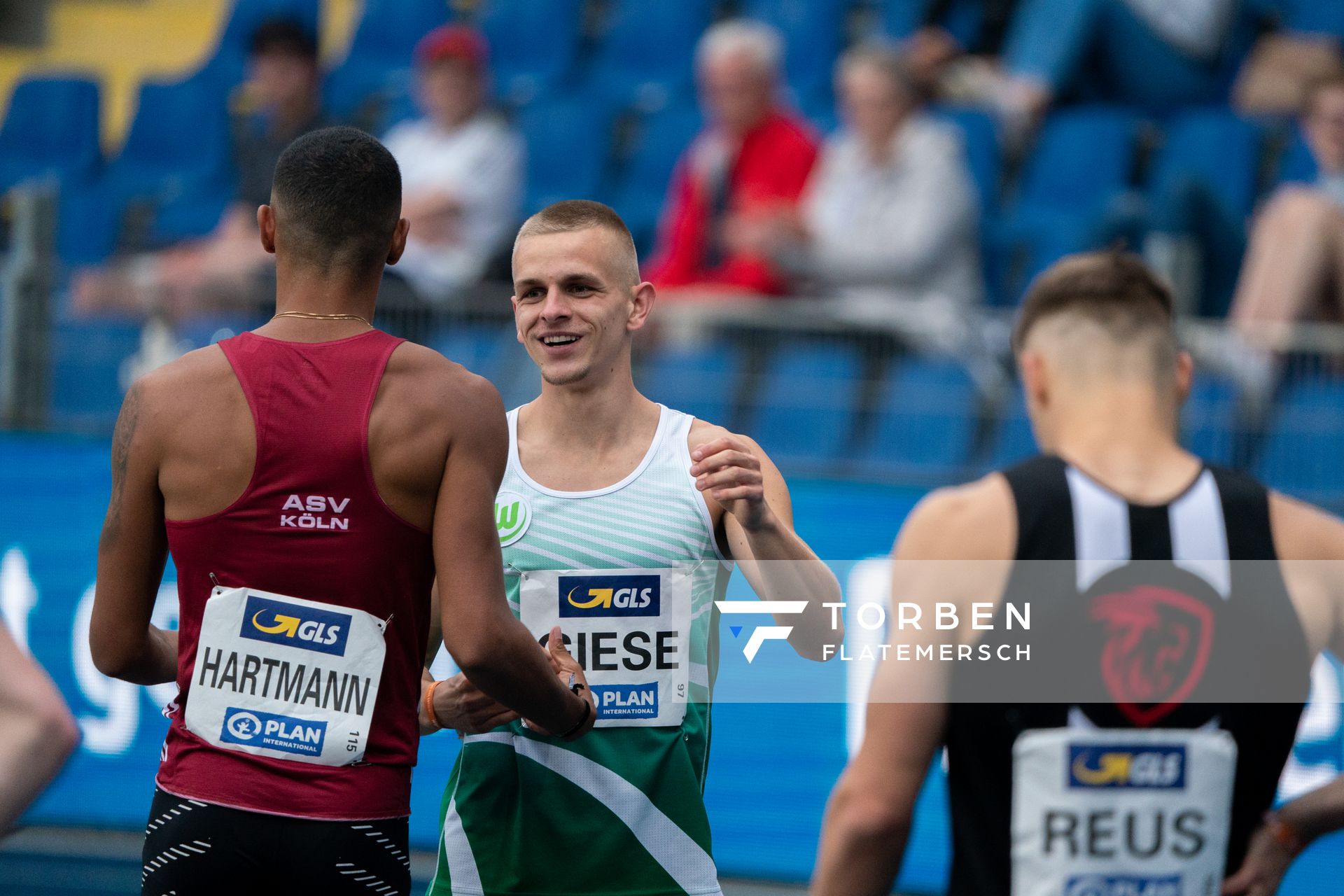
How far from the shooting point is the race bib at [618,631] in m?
3.59

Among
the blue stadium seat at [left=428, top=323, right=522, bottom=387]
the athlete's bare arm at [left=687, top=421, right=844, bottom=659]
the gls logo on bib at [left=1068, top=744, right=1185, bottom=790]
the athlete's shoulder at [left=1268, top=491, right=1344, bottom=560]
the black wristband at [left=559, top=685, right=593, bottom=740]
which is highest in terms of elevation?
the blue stadium seat at [left=428, top=323, right=522, bottom=387]

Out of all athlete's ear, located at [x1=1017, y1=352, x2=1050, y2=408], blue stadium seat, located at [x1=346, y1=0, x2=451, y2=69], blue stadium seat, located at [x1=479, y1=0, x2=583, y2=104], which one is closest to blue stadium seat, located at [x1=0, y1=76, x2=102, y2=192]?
blue stadium seat, located at [x1=346, y1=0, x2=451, y2=69]

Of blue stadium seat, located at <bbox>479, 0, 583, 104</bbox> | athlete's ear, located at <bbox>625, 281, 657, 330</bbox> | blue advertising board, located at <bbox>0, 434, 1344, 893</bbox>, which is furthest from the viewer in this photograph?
blue stadium seat, located at <bbox>479, 0, 583, 104</bbox>

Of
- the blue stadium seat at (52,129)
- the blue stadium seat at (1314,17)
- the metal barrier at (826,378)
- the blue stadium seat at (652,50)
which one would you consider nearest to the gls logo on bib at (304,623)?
the metal barrier at (826,378)

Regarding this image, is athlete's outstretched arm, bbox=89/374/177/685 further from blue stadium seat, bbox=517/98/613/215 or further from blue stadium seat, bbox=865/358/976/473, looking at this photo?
blue stadium seat, bbox=517/98/613/215

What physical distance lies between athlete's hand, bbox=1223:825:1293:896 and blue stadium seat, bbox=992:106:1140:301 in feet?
17.9

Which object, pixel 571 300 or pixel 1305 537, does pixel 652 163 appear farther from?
pixel 1305 537

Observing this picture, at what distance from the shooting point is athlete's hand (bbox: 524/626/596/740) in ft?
10.5

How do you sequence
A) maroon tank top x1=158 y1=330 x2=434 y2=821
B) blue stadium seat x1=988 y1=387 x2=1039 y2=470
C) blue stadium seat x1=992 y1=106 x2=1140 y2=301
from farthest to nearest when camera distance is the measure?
blue stadium seat x1=992 y1=106 x2=1140 y2=301 < blue stadium seat x1=988 y1=387 x2=1039 y2=470 < maroon tank top x1=158 y1=330 x2=434 y2=821

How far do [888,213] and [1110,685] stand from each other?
513 centimetres

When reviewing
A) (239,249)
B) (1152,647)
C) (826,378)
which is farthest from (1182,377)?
(239,249)

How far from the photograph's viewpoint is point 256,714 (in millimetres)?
2898

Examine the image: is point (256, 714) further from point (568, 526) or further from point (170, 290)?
point (170, 290)

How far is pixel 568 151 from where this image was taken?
942 centimetres
